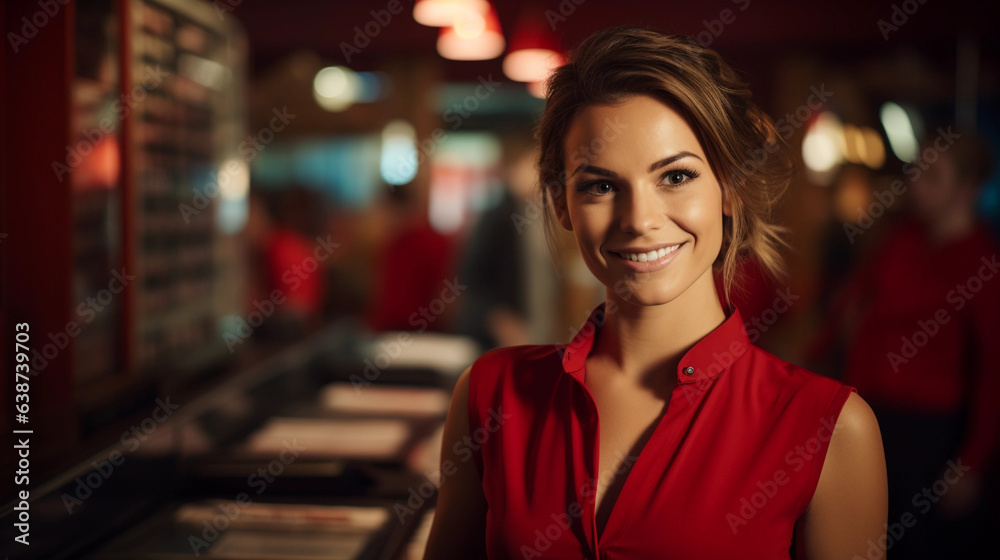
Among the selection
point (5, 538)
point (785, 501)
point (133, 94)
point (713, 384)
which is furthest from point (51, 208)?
point (785, 501)

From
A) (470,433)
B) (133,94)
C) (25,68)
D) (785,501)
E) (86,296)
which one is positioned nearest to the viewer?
(785,501)

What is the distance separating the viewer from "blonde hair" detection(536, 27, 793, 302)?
93cm

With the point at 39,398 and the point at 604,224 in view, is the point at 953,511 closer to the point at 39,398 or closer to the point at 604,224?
the point at 604,224

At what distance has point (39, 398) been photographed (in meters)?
1.65

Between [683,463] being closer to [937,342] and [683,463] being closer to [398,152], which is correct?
[937,342]

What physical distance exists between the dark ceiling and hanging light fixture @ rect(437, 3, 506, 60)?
192cm

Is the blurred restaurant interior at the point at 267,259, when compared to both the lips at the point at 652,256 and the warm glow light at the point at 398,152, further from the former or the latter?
the warm glow light at the point at 398,152

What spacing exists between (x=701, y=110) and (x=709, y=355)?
317 millimetres

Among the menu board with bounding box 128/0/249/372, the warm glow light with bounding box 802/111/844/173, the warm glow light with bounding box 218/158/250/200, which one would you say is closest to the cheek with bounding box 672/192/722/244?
the menu board with bounding box 128/0/249/372

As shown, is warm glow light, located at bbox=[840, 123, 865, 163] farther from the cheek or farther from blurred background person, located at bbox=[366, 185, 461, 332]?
the cheek

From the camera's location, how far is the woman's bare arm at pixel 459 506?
1105 millimetres

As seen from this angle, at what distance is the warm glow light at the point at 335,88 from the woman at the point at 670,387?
5562 mm

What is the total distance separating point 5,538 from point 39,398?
55cm

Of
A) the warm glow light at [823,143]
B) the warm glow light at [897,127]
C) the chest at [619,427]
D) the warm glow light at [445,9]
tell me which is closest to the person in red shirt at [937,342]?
the chest at [619,427]
